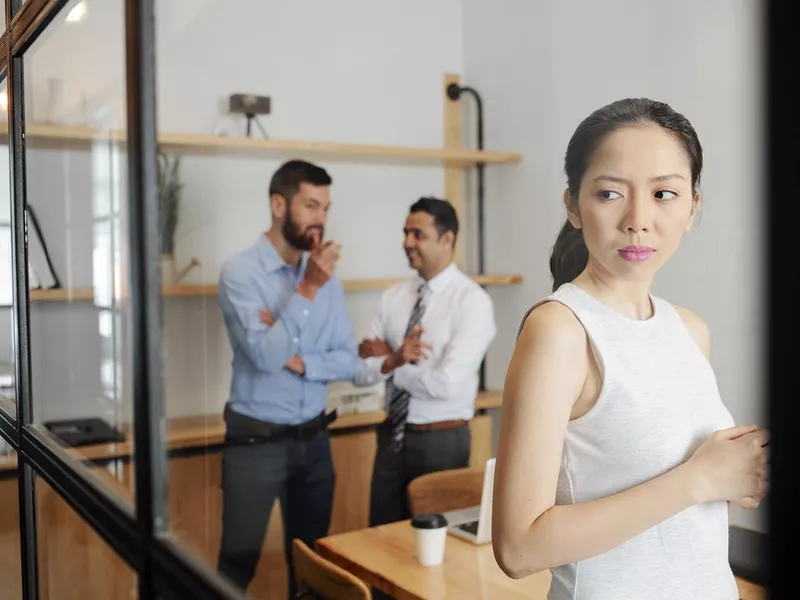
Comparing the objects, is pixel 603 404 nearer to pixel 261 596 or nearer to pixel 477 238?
pixel 477 238

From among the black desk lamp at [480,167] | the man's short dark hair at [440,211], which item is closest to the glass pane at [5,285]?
the man's short dark hair at [440,211]

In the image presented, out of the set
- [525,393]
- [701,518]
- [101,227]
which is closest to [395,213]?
[101,227]

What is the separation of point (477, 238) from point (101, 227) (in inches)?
22.4

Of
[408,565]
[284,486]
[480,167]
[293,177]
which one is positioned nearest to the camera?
[480,167]

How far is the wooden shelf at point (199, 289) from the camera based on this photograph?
661 mm

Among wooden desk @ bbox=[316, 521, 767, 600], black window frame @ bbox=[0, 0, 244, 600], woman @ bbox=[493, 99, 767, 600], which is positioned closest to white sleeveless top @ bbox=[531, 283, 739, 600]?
woman @ bbox=[493, 99, 767, 600]

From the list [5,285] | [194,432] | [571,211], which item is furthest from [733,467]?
Answer: [5,285]

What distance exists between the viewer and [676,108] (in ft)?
1.44

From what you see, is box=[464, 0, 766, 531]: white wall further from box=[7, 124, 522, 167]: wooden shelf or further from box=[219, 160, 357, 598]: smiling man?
box=[219, 160, 357, 598]: smiling man

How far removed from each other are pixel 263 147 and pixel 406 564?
0.73m

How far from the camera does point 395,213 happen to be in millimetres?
1132

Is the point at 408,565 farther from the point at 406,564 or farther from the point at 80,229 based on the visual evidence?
the point at 80,229

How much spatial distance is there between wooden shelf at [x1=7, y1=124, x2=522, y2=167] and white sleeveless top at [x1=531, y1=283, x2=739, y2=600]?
48 centimetres

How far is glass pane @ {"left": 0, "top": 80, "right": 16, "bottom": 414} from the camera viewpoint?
149cm
